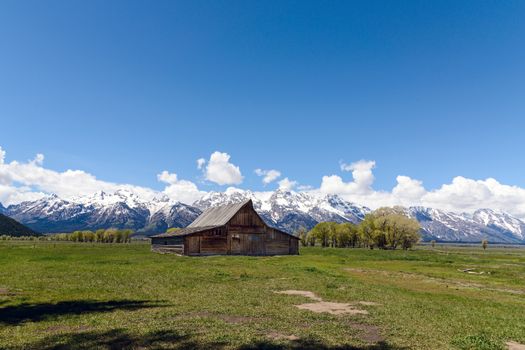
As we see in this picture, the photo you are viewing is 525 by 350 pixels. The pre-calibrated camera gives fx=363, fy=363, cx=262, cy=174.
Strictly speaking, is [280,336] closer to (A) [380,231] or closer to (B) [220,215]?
(B) [220,215]

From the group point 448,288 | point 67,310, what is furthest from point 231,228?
point 67,310

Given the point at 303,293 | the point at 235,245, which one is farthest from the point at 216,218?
the point at 303,293

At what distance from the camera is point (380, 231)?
119438 mm

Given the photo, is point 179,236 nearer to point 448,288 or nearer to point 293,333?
point 448,288

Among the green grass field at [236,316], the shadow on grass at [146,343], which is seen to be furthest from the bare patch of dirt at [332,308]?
the shadow on grass at [146,343]

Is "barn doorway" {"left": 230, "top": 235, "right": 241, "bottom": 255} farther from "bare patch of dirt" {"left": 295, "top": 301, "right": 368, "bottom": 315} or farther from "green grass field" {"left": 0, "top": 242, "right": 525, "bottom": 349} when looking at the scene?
"bare patch of dirt" {"left": 295, "top": 301, "right": 368, "bottom": 315}

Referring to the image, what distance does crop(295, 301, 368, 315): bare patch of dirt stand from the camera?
60.3ft

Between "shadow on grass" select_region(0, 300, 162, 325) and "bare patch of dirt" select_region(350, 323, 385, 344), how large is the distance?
10170mm

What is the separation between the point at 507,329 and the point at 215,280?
65.8ft

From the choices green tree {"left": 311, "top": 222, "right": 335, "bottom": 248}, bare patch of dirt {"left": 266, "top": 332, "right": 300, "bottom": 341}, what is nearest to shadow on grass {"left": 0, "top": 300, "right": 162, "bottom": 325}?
bare patch of dirt {"left": 266, "top": 332, "right": 300, "bottom": 341}

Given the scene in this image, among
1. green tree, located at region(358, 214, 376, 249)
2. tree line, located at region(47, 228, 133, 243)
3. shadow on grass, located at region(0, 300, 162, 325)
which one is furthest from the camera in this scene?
tree line, located at region(47, 228, 133, 243)

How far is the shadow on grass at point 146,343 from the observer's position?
11664 mm

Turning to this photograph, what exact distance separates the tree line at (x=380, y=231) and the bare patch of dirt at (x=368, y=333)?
4111 inches

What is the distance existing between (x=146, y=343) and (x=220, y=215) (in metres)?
68.9
